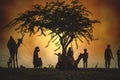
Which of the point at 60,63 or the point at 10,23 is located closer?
the point at 60,63

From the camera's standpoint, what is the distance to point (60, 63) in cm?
4441

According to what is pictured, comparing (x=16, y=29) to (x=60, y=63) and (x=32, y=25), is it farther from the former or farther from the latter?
(x=60, y=63)

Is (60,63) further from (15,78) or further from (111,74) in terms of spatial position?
(15,78)

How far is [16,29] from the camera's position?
5066 centimetres

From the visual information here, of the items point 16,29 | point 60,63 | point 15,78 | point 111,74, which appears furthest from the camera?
point 16,29

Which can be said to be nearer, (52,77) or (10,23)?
(52,77)

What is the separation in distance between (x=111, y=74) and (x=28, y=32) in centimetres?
1497

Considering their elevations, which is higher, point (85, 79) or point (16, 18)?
point (16, 18)

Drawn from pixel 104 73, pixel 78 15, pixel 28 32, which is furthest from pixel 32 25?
pixel 104 73

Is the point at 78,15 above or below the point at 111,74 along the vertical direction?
above

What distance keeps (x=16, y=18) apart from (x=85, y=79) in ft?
58.9

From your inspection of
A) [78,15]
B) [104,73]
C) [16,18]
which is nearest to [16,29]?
[16,18]

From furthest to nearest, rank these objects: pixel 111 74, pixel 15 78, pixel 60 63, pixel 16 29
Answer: pixel 16 29
pixel 60 63
pixel 111 74
pixel 15 78

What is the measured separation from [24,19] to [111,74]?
15.6 meters
